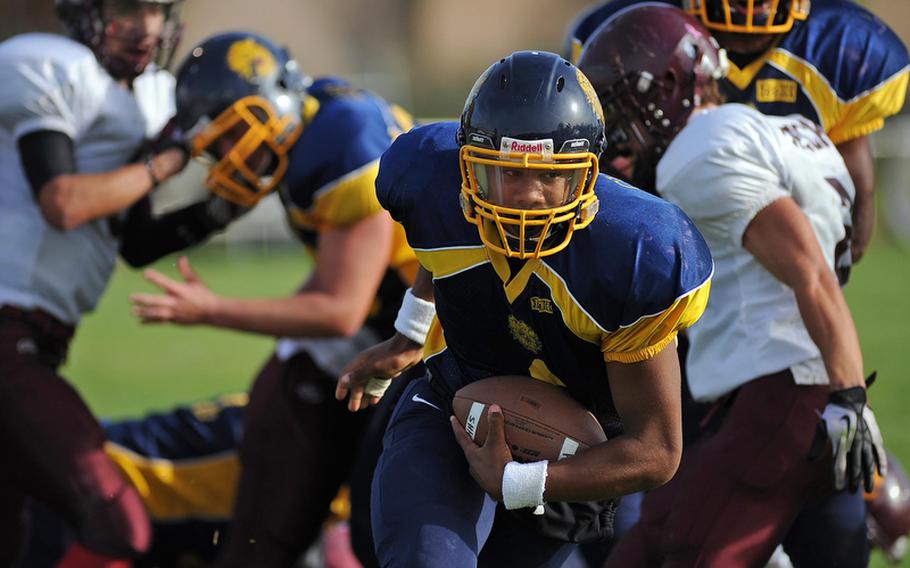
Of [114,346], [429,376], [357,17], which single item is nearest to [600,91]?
[429,376]

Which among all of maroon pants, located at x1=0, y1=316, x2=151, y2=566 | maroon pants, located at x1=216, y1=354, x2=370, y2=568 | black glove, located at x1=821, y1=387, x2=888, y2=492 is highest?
black glove, located at x1=821, y1=387, x2=888, y2=492

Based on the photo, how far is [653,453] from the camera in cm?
302

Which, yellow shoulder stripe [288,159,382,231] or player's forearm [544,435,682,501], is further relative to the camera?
yellow shoulder stripe [288,159,382,231]

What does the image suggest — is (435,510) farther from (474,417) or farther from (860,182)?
(860,182)

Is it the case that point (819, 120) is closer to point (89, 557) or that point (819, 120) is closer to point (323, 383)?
point (323, 383)

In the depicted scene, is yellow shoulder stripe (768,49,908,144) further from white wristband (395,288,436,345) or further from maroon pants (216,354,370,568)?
maroon pants (216,354,370,568)

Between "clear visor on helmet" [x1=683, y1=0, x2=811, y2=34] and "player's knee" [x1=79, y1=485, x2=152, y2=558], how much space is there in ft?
7.37

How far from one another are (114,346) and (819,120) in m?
6.73

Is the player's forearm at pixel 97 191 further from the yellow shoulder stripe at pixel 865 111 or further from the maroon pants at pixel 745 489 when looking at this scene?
the yellow shoulder stripe at pixel 865 111

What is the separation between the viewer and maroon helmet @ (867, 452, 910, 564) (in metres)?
4.72

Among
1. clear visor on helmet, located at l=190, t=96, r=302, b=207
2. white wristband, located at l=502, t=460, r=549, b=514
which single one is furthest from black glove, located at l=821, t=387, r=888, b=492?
clear visor on helmet, located at l=190, t=96, r=302, b=207

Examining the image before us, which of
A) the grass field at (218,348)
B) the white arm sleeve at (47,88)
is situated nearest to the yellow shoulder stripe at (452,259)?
the white arm sleeve at (47,88)

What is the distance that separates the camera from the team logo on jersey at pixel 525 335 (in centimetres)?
318

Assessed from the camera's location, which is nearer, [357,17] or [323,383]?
[323,383]
